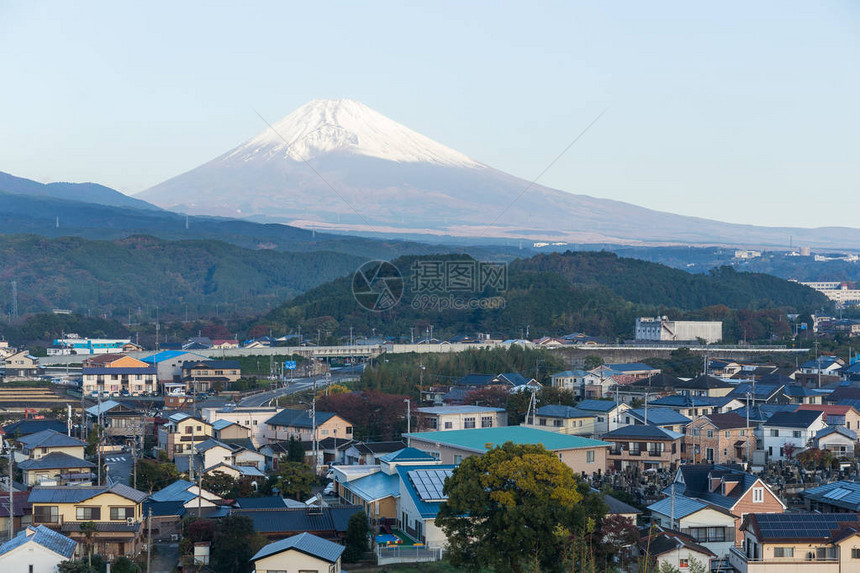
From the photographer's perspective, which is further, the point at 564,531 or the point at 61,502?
the point at 61,502

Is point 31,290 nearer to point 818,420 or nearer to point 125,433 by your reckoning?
point 125,433

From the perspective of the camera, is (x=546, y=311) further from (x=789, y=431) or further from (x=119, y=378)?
(x=789, y=431)

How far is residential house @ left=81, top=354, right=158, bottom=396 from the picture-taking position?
30469 mm


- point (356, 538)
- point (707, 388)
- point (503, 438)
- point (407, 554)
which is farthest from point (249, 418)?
point (407, 554)

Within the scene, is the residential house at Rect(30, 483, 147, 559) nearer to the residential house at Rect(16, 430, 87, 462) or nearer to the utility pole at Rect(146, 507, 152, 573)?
the utility pole at Rect(146, 507, 152, 573)

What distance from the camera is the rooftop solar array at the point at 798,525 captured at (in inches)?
465

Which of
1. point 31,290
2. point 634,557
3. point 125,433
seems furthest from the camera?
point 31,290

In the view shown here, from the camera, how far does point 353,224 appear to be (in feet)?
477

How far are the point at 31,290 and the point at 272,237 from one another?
139ft

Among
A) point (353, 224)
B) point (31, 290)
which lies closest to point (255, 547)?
point (31, 290)

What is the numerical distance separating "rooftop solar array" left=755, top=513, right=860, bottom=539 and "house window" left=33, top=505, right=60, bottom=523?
800cm

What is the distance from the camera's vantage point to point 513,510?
11.6 meters

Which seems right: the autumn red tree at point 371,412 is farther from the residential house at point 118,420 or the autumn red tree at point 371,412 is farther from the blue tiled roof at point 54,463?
the blue tiled roof at point 54,463

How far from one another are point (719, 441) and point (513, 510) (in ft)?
31.6
